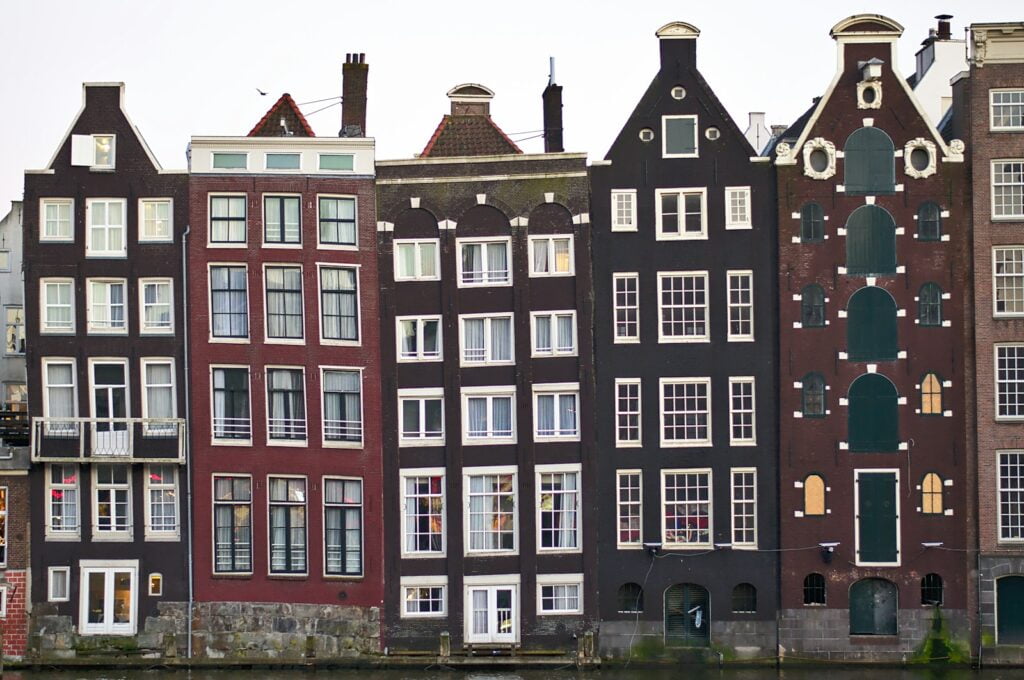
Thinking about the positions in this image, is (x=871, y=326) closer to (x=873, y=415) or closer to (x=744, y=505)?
(x=873, y=415)

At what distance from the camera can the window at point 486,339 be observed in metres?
54.2

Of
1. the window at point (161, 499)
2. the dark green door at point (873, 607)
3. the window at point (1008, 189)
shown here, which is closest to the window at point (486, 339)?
the window at point (161, 499)

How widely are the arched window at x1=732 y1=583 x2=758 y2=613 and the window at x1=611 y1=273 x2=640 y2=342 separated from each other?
867 cm

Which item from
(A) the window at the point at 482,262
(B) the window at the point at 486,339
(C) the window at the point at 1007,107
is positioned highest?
(C) the window at the point at 1007,107

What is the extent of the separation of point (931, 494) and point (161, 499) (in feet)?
81.7

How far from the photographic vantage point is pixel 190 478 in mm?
54344

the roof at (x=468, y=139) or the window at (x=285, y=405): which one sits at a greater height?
the roof at (x=468, y=139)

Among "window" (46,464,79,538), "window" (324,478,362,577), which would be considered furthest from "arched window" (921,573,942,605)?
"window" (46,464,79,538)

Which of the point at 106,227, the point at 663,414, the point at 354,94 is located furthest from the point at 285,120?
the point at 663,414

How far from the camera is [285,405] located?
54.6 m

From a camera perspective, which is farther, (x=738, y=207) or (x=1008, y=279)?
(x=738, y=207)

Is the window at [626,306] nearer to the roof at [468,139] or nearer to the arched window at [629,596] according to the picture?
the roof at [468,139]

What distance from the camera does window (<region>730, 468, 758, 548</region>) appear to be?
53625 millimetres

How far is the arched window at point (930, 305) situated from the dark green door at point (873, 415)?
2316mm
